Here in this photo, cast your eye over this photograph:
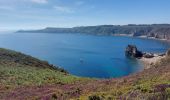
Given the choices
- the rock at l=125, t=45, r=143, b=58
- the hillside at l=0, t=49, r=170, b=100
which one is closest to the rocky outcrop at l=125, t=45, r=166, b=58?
the rock at l=125, t=45, r=143, b=58

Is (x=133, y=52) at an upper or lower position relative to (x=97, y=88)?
lower

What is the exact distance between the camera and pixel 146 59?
433 ft

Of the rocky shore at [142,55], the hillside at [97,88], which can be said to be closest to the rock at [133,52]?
the rocky shore at [142,55]

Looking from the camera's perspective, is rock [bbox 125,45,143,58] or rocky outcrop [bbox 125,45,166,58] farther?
rock [bbox 125,45,143,58]

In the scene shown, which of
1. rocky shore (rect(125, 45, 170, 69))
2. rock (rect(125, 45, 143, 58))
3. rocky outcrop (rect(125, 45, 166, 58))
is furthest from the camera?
rock (rect(125, 45, 143, 58))

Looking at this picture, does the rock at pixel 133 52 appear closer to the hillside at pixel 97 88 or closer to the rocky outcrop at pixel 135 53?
the rocky outcrop at pixel 135 53

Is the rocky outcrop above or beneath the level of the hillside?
beneath

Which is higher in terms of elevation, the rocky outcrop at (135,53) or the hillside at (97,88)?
the hillside at (97,88)

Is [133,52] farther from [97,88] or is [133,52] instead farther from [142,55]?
[97,88]

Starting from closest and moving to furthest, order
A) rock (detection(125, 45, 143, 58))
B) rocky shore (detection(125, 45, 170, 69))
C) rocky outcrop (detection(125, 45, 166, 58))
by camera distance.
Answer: rocky shore (detection(125, 45, 170, 69)) < rocky outcrop (detection(125, 45, 166, 58)) < rock (detection(125, 45, 143, 58))

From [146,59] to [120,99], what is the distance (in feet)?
408

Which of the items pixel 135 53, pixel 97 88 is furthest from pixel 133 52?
pixel 97 88

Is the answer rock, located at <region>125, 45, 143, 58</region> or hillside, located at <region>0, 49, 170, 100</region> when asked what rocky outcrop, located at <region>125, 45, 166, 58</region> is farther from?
hillside, located at <region>0, 49, 170, 100</region>

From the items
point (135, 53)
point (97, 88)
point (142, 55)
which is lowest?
point (142, 55)
